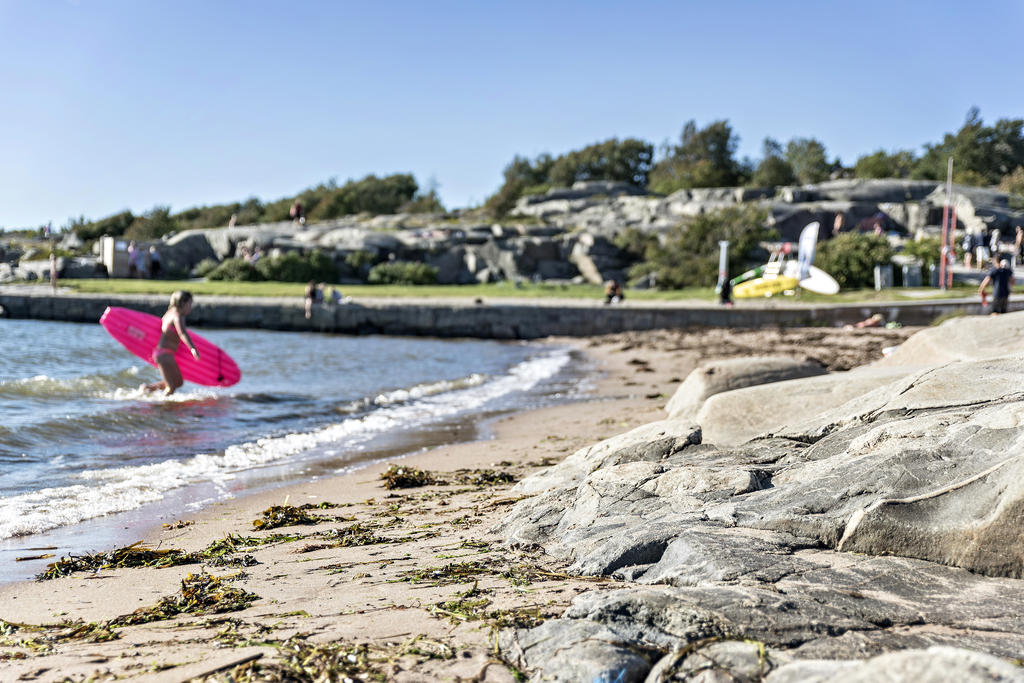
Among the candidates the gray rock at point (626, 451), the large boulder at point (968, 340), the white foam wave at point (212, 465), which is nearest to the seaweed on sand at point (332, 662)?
the gray rock at point (626, 451)

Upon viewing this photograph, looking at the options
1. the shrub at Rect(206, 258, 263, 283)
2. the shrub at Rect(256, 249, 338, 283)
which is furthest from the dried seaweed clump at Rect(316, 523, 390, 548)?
the shrub at Rect(206, 258, 263, 283)

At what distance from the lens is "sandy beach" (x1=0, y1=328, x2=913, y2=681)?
2705 millimetres

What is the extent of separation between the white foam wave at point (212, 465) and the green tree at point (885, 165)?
54.5 metres

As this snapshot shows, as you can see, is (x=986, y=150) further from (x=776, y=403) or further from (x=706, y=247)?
(x=776, y=403)

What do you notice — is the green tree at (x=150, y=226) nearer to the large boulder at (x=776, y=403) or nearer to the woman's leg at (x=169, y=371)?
the woman's leg at (x=169, y=371)

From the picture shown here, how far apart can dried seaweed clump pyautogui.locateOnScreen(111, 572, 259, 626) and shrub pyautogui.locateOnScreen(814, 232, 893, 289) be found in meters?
25.7

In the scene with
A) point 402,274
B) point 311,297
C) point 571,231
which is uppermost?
point 571,231

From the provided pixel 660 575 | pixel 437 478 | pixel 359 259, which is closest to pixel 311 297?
pixel 359 259

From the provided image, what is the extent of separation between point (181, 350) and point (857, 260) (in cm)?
2137

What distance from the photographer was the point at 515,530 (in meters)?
4.06

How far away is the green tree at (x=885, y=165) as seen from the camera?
59.0m

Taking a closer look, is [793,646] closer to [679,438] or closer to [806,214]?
[679,438]

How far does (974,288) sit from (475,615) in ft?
85.1

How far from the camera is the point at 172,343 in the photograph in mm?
11906
